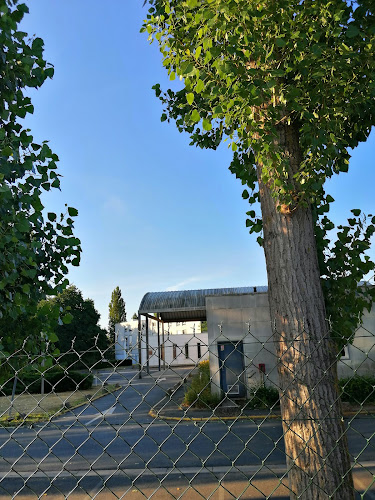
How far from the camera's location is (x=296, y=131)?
11.0ft

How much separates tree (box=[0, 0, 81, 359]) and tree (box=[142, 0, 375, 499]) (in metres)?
1.08

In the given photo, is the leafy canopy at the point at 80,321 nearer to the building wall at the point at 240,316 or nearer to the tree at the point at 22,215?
the building wall at the point at 240,316

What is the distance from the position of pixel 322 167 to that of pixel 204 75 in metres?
1.12

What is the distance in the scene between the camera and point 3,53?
303 centimetres

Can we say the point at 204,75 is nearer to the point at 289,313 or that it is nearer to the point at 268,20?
the point at 268,20

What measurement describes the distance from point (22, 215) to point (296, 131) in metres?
2.20

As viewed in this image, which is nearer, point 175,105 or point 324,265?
point 324,265

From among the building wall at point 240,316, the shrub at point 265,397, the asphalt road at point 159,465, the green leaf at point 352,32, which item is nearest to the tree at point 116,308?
the building wall at point 240,316

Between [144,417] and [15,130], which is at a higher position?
[15,130]

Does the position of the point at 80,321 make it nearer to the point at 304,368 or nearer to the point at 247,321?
the point at 247,321

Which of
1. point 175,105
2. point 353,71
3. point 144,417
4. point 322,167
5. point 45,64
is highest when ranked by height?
point 175,105

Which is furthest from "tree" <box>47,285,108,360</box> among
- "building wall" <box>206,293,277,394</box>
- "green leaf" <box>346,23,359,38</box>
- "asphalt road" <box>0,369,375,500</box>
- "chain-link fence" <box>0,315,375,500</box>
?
"green leaf" <box>346,23,359,38</box>

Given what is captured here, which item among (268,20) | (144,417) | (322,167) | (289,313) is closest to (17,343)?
(289,313)

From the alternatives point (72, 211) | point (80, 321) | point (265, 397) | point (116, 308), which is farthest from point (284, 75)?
point (116, 308)
